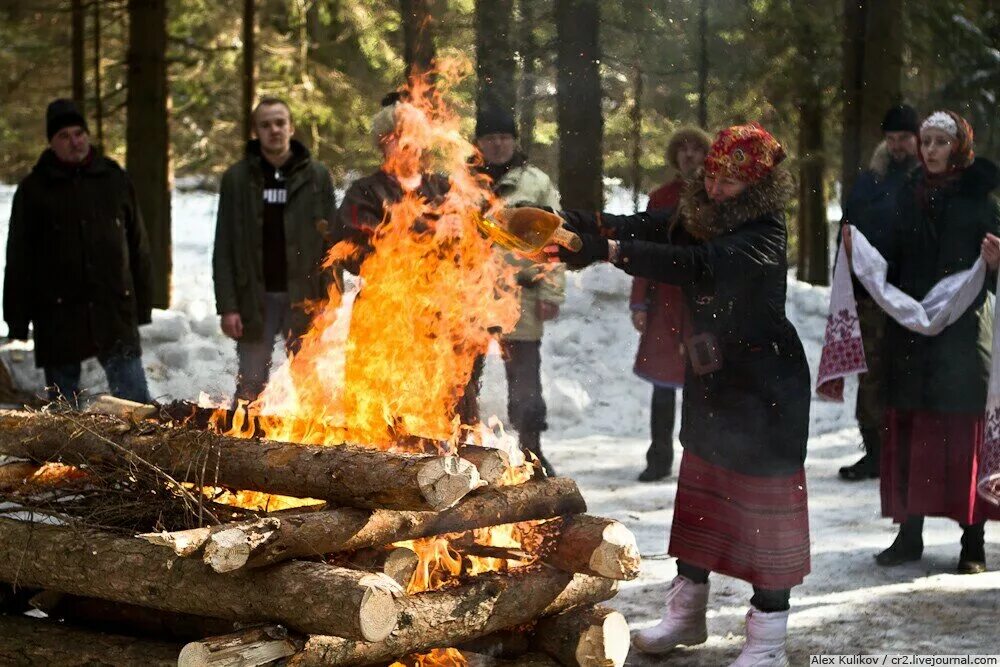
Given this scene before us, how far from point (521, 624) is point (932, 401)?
2.93 metres

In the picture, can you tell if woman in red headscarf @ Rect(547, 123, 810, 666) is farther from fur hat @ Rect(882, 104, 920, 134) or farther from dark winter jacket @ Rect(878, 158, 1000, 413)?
fur hat @ Rect(882, 104, 920, 134)

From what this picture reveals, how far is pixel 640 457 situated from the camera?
9602 millimetres

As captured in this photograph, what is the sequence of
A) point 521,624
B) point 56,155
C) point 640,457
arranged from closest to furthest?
point 521,624 → point 56,155 → point 640,457

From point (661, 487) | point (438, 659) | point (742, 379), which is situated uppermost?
point (742, 379)

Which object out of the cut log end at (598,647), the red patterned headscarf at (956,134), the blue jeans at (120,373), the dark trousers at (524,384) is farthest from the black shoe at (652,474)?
the cut log end at (598,647)

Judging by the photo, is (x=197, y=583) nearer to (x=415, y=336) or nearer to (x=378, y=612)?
(x=378, y=612)

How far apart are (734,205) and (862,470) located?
426 cm

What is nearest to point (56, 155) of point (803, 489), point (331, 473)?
point (331, 473)

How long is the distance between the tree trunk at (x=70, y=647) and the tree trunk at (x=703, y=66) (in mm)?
3946

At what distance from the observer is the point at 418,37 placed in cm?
713

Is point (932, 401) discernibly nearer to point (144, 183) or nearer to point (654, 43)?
point (654, 43)

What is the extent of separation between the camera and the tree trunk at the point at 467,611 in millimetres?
4016

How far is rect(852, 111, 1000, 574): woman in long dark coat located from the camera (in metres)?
6.39

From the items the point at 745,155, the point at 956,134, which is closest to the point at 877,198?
the point at 956,134
